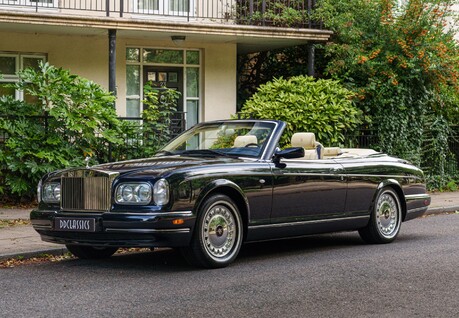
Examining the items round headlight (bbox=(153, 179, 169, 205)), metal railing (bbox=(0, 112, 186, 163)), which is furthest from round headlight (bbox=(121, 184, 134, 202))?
metal railing (bbox=(0, 112, 186, 163))

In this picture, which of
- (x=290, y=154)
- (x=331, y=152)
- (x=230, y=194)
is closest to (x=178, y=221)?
(x=230, y=194)

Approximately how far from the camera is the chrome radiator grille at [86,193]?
9078 mm

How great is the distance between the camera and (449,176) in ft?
73.5

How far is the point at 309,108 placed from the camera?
19.1 meters

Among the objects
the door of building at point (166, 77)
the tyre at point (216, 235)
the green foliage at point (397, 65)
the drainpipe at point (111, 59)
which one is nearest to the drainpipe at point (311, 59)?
the green foliage at point (397, 65)

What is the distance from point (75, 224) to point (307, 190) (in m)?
2.72

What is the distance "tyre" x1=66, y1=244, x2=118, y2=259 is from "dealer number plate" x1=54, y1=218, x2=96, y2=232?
28.8 inches

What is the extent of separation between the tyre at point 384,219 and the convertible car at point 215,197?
0.02 m

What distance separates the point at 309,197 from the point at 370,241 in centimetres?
167

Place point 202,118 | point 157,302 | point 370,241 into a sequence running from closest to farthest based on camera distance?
point 157,302, point 370,241, point 202,118

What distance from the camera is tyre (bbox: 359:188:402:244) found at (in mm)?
11523

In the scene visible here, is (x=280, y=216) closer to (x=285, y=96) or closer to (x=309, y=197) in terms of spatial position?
(x=309, y=197)

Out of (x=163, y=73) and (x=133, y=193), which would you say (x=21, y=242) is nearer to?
(x=133, y=193)

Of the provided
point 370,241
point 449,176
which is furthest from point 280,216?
point 449,176
